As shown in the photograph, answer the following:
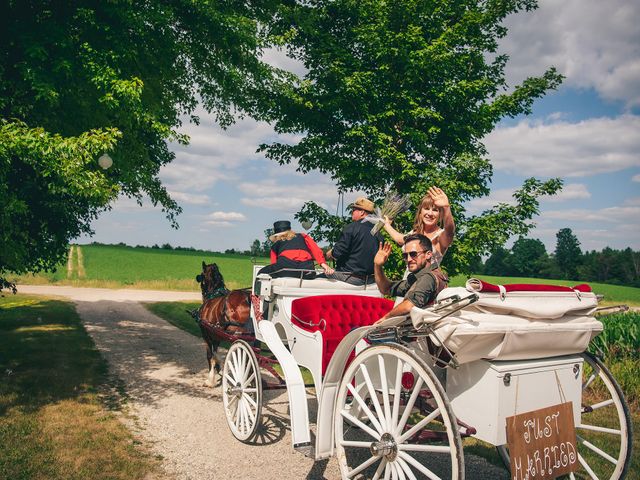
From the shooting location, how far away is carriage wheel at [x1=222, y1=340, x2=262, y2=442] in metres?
4.68

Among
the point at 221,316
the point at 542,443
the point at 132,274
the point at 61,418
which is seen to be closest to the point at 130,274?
the point at 132,274

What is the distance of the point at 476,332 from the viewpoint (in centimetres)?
266

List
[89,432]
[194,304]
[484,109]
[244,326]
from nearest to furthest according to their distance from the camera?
[89,432]
[244,326]
[484,109]
[194,304]

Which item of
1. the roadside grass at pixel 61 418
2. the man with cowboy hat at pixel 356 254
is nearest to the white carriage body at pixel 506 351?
the man with cowboy hat at pixel 356 254

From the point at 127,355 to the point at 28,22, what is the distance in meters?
5.92

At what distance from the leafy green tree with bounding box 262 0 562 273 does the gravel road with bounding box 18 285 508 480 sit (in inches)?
191

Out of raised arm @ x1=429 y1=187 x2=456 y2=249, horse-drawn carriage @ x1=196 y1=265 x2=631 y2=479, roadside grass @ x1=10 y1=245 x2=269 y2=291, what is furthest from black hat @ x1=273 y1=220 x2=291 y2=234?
roadside grass @ x1=10 y1=245 x2=269 y2=291

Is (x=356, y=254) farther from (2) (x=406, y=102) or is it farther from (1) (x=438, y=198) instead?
(2) (x=406, y=102)

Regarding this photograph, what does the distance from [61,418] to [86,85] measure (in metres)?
4.16

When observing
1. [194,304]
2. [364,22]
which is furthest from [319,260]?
→ [194,304]

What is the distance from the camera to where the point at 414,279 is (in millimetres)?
3666

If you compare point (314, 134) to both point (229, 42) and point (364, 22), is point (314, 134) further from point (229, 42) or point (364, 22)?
point (229, 42)

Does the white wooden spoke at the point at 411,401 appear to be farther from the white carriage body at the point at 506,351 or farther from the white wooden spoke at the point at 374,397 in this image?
the white carriage body at the point at 506,351

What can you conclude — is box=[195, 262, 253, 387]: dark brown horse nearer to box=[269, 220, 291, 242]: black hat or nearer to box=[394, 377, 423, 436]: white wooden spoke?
box=[269, 220, 291, 242]: black hat
